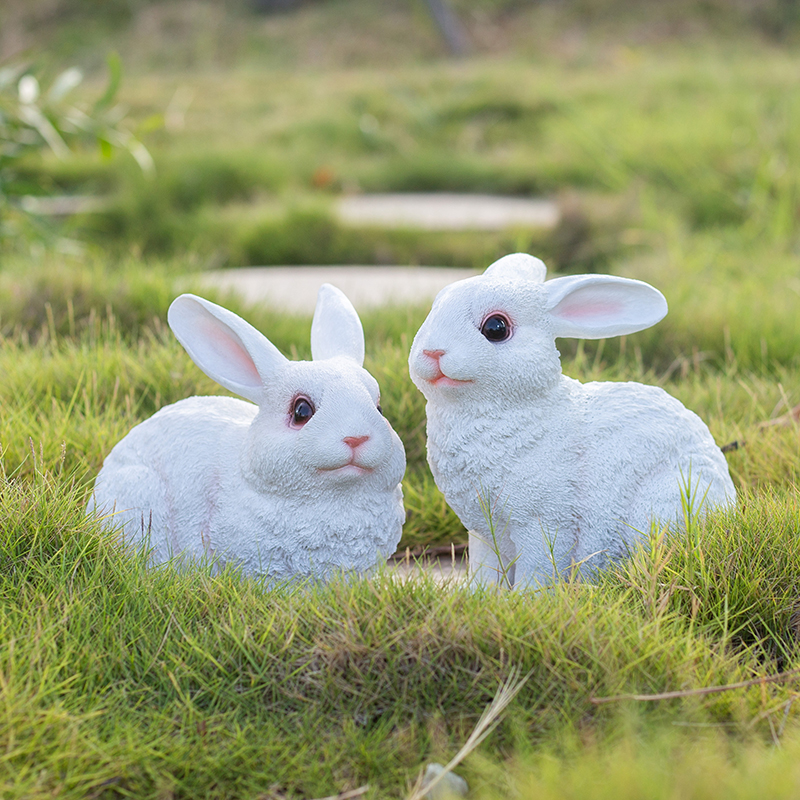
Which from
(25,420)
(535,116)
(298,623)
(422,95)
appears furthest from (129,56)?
(298,623)

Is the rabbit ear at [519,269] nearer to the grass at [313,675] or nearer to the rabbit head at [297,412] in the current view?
the rabbit head at [297,412]

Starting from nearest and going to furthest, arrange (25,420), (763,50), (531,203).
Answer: (25,420)
(531,203)
(763,50)

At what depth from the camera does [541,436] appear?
1.99m

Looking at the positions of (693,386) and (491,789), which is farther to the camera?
(693,386)

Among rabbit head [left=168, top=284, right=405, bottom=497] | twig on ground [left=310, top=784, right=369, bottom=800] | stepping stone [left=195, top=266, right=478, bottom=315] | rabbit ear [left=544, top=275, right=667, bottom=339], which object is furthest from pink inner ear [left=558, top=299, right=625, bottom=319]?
stepping stone [left=195, top=266, right=478, bottom=315]

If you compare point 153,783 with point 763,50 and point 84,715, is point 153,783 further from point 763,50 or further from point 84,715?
point 763,50

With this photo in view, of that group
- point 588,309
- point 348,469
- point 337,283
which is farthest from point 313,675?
point 337,283

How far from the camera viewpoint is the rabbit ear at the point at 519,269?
210 centimetres

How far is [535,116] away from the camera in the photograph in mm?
8047

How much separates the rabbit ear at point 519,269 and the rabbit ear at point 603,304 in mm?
95

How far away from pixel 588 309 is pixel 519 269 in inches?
7.4

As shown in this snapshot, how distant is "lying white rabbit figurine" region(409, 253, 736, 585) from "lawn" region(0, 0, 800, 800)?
0.12m

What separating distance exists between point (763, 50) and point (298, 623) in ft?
36.3

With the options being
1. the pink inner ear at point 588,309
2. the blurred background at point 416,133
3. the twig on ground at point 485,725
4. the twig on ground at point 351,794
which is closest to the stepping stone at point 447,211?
the blurred background at point 416,133
